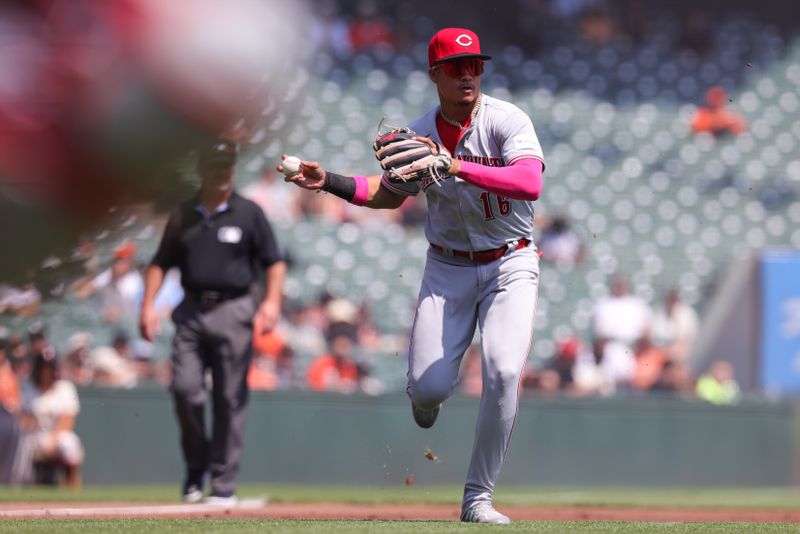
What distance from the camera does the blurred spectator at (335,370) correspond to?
1043 cm

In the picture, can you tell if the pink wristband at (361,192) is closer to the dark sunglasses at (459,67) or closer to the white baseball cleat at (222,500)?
the dark sunglasses at (459,67)

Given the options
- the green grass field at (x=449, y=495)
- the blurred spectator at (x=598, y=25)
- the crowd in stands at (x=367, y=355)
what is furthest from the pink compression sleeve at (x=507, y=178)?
the blurred spectator at (x=598, y=25)

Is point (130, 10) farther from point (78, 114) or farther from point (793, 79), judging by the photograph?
point (793, 79)

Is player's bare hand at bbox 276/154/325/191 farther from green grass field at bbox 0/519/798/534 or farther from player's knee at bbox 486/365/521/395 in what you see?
green grass field at bbox 0/519/798/534

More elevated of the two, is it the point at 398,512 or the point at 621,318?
the point at 621,318

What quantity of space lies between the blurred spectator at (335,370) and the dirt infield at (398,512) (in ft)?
9.30

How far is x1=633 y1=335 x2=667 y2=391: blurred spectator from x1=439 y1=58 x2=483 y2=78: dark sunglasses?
283 inches

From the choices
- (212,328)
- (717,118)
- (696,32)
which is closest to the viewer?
(212,328)

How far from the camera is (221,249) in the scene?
21.7 feet

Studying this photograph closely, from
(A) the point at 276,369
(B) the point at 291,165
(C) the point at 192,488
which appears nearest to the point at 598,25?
(A) the point at 276,369

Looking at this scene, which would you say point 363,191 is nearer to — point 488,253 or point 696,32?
point 488,253

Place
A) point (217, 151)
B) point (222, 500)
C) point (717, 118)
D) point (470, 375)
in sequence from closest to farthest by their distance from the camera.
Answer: point (217, 151), point (222, 500), point (470, 375), point (717, 118)

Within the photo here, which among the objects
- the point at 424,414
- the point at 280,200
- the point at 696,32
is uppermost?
the point at 696,32

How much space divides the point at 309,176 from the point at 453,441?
556cm
